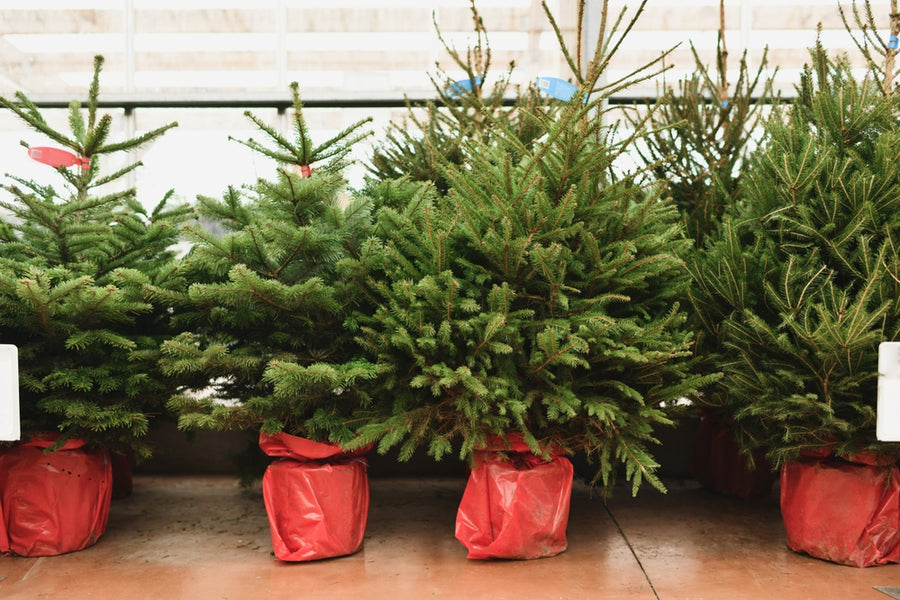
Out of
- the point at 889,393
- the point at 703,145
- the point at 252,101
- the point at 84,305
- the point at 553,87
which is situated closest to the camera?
the point at 889,393

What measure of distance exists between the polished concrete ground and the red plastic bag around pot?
8cm

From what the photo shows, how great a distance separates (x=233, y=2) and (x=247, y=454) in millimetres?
4120

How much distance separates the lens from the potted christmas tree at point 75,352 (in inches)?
126

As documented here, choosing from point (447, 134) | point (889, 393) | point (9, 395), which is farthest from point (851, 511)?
point (9, 395)

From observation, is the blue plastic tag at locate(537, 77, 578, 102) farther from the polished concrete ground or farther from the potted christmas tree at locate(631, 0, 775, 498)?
the polished concrete ground

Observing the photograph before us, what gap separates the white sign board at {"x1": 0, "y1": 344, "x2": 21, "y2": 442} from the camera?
2.86 metres

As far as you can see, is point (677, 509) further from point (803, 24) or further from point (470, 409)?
point (803, 24)

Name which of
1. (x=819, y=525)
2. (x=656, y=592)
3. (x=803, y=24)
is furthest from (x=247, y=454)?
(x=803, y=24)

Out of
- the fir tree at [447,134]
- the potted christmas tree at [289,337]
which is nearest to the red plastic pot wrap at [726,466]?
the fir tree at [447,134]

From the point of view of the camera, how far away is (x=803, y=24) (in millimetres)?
6238

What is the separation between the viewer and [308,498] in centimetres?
327

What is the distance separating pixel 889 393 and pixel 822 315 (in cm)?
38

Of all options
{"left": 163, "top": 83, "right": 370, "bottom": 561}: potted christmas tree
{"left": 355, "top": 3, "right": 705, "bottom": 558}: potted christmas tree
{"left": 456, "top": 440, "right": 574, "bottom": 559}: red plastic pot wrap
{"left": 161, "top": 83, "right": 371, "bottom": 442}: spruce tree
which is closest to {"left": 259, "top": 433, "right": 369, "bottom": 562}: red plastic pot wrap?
{"left": 163, "top": 83, "right": 370, "bottom": 561}: potted christmas tree

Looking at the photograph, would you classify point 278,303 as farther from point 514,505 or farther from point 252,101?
point 252,101
